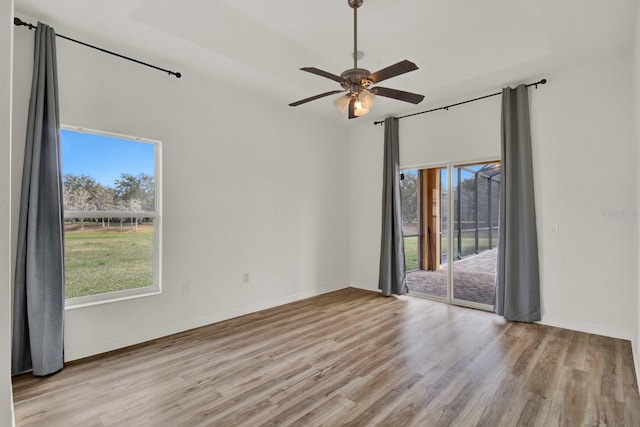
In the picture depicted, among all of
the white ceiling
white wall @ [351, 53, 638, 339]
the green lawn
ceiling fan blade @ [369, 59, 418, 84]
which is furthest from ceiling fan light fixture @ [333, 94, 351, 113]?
white wall @ [351, 53, 638, 339]

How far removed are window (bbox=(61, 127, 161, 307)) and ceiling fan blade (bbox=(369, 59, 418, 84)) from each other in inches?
98.8

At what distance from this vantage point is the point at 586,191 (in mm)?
3719

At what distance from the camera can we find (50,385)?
2596 mm

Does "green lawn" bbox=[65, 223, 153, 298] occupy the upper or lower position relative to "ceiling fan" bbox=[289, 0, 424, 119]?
lower

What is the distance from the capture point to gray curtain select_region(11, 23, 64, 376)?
105 inches

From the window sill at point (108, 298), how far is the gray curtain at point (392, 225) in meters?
3.34

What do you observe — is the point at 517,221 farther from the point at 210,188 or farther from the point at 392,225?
the point at 210,188

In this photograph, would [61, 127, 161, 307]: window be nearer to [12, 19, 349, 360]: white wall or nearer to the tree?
the tree

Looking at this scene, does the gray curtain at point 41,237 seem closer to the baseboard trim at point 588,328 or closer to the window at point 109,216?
the window at point 109,216

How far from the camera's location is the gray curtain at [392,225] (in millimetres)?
5289

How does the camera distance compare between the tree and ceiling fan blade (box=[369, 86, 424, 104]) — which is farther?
the tree

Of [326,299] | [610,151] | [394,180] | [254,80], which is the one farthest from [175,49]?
[610,151]

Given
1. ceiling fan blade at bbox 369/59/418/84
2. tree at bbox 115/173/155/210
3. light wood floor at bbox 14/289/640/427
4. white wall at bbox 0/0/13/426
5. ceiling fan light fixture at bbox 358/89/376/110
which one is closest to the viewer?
white wall at bbox 0/0/13/426

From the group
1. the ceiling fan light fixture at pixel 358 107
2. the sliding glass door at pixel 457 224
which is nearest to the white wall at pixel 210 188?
the sliding glass door at pixel 457 224
